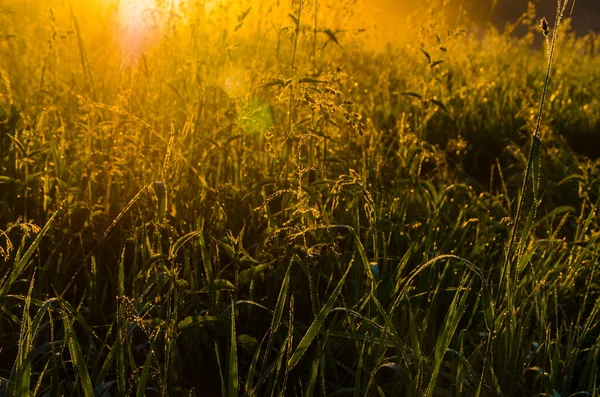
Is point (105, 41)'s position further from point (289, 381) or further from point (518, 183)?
point (289, 381)

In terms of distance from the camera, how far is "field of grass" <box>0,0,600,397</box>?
124cm

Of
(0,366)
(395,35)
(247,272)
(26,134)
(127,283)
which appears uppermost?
(395,35)

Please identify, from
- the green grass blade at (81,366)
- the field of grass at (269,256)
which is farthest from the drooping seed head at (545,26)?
the green grass blade at (81,366)

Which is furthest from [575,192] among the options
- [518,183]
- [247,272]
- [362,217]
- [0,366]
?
[0,366]

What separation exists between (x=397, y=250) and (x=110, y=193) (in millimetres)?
936

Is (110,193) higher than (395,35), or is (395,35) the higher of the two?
(395,35)

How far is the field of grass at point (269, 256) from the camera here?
48.8 inches

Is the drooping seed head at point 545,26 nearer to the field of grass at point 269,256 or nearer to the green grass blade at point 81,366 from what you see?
the field of grass at point 269,256

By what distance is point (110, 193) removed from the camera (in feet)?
6.63

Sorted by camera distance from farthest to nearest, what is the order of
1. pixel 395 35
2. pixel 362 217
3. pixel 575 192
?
pixel 395 35
pixel 575 192
pixel 362 217

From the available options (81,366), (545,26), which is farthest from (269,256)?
(545,26)

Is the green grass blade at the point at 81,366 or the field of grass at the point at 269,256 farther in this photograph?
the field of grass at the point at 269,256

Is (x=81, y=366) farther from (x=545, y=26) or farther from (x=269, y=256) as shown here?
(x=545, y=26)

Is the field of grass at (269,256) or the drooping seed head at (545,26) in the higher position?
the drooping seed head at (545,26)
